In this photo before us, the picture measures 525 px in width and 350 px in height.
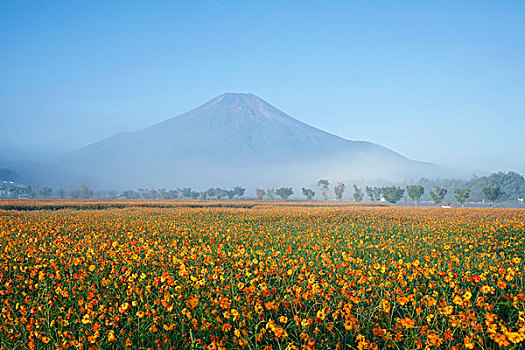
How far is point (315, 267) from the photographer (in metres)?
7.04

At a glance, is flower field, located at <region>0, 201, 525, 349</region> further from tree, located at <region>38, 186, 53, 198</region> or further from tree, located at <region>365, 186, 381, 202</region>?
tree, located at <region>38, 186, 53, 198</region>

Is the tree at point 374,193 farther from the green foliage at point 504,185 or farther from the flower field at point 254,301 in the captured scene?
the flower field at point 254,301

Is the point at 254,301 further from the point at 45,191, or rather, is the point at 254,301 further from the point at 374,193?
the point at 45,191

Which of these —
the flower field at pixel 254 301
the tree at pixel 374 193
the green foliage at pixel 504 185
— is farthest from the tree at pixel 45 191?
the green foliage at pixel 504 185

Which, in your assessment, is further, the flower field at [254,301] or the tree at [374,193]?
the tree at [374,193]

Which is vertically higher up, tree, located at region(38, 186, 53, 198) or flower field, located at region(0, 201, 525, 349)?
tree, located at region(38, 186, 53, 198)

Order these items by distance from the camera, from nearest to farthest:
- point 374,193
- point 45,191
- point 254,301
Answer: point 254,301 < point 374,193 < point 45,191

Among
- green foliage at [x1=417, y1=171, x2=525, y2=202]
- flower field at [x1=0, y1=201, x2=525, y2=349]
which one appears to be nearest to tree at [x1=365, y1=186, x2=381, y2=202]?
green foliage at [x1=417, y1=171, x2=525, y2=202]

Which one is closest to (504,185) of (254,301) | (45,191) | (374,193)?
(374,193)

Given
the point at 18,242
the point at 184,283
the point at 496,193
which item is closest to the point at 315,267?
the point at 184,283

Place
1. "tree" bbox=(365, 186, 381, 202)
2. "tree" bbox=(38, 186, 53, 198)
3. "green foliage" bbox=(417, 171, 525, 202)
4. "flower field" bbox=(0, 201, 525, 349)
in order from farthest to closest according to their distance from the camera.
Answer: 1. "tree" bbox=(38, 186, 53, 198)
2. "green foliage" bbox=(417, 171, 525, 202)
3. "tree" bbox=(365, 186, 381, 202)
4. "flower field" bbox=(0, 201, 525, 349)

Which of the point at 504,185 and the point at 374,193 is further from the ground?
the point at 504,185

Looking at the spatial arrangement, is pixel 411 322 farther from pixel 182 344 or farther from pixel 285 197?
pixel 285 197

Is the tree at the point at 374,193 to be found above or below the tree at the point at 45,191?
below
